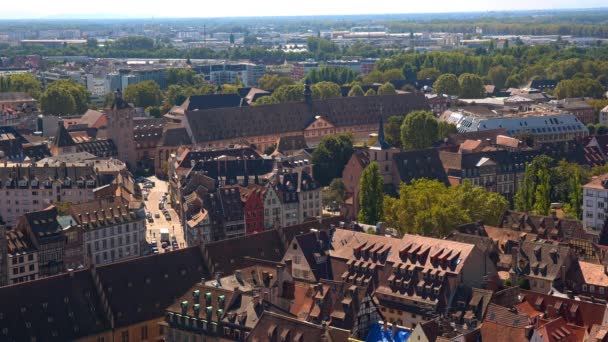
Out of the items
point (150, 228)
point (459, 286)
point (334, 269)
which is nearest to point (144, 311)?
point (334, 269)

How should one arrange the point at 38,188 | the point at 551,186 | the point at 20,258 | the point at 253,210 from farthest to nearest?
the point at 551,186 → the point at 38,188 → the point at 253,210 → the point at 20,258

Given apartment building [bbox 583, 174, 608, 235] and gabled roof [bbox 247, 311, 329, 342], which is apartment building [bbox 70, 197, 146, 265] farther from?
apartment building [bbox 583, 174, 608, 235]

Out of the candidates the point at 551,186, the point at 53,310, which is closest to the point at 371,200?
the point at 551,186

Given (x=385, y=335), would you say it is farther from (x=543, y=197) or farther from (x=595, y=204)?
(x=595, y=204)

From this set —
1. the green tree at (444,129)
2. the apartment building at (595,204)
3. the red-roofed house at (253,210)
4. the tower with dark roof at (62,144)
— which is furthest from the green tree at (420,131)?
the tower with dark roof at (62,144)

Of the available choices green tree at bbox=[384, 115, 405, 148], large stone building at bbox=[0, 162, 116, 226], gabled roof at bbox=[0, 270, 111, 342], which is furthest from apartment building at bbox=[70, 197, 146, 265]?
green tree at bbox=[384, 115, 405, 148]

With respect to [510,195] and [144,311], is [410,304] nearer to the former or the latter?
[144,311]

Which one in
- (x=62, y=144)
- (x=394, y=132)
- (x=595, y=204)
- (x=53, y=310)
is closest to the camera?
(x=53, y=310)
